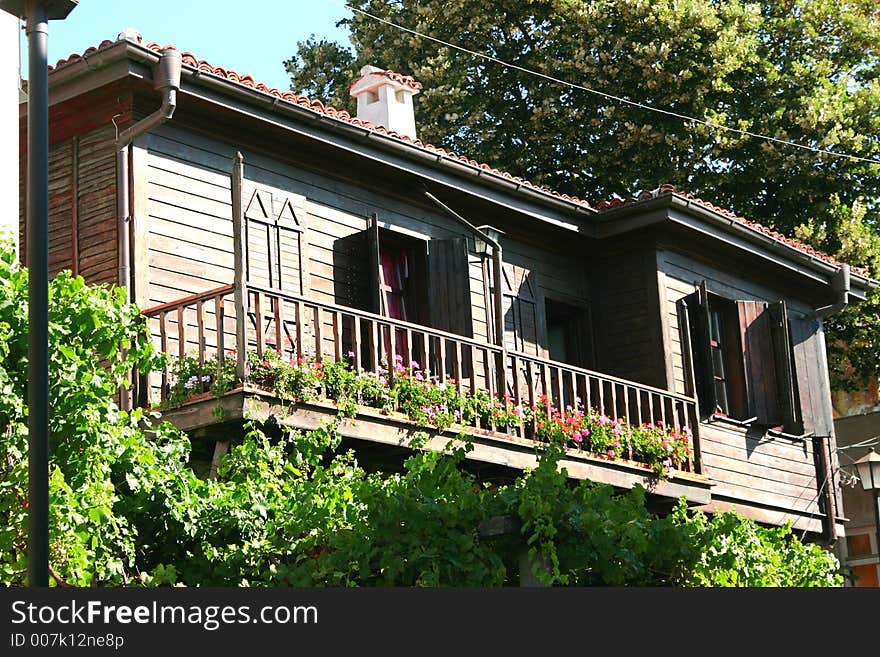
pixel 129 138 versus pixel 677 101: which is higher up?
pixel 677 101

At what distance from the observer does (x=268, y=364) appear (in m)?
11.1

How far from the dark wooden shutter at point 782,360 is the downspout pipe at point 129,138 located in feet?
28.0

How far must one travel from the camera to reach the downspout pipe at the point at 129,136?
12.0 meters

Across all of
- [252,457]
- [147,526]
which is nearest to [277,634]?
[147,526]

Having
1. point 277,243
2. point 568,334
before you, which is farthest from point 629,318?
point 277,243

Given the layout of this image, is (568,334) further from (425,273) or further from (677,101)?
(677,101)

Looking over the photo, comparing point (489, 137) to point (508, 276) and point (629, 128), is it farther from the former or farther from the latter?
point (508, 276)

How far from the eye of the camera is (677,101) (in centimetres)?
2433

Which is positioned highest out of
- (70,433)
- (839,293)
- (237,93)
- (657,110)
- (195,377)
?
(657,110)

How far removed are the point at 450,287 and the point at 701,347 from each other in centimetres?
385

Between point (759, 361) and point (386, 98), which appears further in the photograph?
point (759, 361)

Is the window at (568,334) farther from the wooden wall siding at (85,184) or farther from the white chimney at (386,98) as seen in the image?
the wooden wall siding at (85,184)

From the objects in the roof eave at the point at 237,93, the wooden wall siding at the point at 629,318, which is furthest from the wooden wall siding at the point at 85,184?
the wooden wall siding at the point at 629,318

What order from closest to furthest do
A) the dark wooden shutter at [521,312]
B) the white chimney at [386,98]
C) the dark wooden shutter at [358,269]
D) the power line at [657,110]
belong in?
the dark wooden shutter at [358,269]
the dark wooden shutter at [521,312]
the white chimney at [386,98]
the power line at [657,110]
